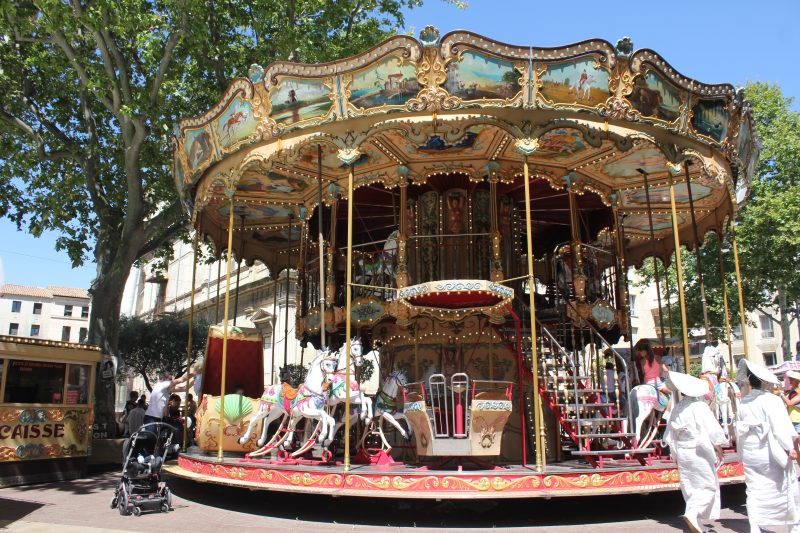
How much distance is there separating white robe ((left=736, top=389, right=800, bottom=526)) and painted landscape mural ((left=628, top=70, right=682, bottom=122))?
5.11m

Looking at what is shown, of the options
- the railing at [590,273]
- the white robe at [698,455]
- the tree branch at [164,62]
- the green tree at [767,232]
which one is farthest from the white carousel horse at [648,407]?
the green tree at [767,232]

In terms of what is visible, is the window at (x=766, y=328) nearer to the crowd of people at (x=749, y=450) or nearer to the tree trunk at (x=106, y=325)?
the tree trunk at (x=106, y=325)

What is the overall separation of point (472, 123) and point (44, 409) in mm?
10285

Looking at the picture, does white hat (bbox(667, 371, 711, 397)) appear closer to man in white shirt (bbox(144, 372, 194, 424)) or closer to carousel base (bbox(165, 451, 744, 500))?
carousel base (bbox(165, 451, 744, 500))

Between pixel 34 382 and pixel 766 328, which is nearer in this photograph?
pixel 34 382

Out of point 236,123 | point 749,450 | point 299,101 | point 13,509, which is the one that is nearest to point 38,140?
point 236,123

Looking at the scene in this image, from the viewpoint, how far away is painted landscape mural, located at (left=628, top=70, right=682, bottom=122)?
32.2ft

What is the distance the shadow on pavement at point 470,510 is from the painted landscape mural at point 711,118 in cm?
595

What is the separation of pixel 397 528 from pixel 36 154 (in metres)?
17.1

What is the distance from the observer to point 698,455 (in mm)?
7000

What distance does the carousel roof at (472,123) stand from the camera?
9438 mm

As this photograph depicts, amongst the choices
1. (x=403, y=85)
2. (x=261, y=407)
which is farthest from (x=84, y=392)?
(x=403, y=85)

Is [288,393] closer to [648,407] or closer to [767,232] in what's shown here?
[648,407]

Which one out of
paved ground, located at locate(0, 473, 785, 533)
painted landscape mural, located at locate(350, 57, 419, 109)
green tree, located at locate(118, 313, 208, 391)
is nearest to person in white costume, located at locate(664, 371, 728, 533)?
paved ground, located at locate(0, 473, 785, 533)
